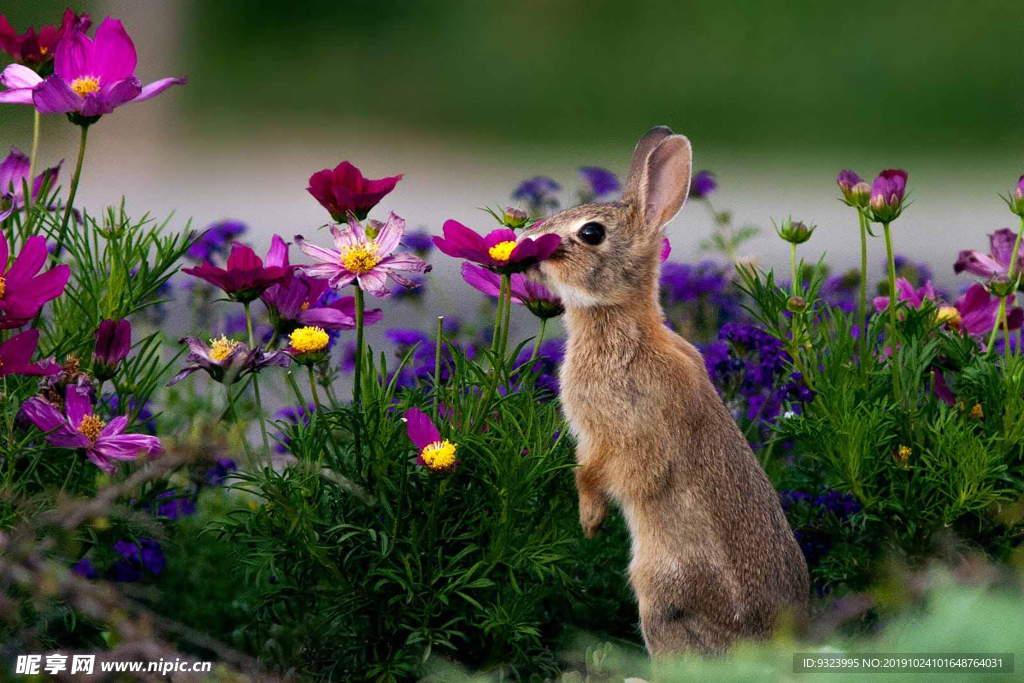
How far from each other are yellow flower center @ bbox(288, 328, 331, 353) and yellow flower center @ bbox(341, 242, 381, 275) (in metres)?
0.16

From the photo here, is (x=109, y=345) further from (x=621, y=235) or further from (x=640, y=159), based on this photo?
(x=640, y=159)

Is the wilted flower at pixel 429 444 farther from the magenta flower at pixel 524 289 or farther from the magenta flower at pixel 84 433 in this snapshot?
the magenta flower at pixel 84 433

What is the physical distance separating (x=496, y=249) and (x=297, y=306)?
1.69 feet

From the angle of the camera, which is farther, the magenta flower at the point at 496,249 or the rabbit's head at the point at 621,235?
the rabbit's head at the point at 621,235

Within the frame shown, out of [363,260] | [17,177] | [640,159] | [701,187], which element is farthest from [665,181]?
[17,177]

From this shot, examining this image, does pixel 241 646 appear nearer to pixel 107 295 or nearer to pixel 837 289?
pixel 107 295

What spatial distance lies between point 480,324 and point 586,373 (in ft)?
6.67

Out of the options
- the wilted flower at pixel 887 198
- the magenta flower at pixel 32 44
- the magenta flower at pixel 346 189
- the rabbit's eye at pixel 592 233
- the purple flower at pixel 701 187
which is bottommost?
the rabbit's eye at pixel 592 233

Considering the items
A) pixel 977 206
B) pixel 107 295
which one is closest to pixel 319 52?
pixel 977 206

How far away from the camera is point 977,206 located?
427 inches

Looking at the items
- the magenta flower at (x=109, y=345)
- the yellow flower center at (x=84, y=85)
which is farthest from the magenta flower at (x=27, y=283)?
the yellow flower center at (x=84, y=85)

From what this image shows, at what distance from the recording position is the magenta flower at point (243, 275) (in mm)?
2699

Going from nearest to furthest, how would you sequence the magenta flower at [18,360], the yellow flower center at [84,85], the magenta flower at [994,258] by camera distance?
the magenta flower at [18,360] < the yellow flower center at [84,85] < the magenta flower at [994,258]

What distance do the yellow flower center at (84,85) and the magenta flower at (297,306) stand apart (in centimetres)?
56
